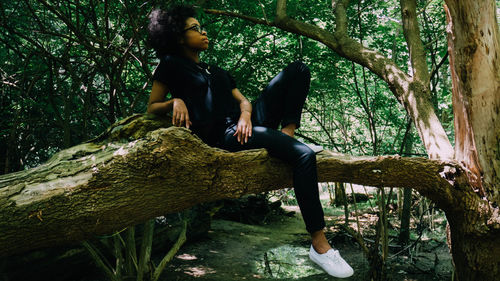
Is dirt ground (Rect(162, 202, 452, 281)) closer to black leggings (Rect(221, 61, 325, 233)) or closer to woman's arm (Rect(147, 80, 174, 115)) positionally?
black leggings (Rect(221, 61, 325, 233))

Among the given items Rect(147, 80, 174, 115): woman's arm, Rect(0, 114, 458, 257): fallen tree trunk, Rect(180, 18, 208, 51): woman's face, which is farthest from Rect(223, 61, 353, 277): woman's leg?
Rect(180, 18, 208, 51): woman's face

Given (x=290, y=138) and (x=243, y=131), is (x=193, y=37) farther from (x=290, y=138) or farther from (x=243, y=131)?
(x=290, y=138)

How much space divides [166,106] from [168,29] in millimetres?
657

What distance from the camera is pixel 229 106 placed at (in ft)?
9.02

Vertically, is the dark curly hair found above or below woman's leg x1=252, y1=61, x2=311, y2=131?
above

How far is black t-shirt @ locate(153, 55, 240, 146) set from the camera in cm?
256

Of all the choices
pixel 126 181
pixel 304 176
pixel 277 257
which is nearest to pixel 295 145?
pixel 304 176

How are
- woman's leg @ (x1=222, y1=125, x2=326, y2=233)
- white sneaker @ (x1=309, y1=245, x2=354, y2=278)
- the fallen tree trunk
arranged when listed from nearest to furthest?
the fallen tree trunk < white sneaker @ (x1=309, y1=245, x2=354, y2=278) < woman's leg @ (x1=222, y1=125, x2=326, y2=233)

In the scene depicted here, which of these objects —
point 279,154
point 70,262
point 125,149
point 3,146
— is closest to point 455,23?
point 279,154

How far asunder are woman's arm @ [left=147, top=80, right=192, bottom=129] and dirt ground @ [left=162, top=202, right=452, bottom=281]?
2.90 metres

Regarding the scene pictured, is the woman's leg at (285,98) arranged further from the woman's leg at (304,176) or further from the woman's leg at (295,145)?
the woman's leg at (304,176)

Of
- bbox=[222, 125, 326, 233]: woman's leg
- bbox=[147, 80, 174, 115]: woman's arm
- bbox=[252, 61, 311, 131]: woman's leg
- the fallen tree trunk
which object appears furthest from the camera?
bbox=[252, 61, 311, 131]: woman's leg

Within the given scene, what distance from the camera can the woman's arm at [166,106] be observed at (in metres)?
2.33

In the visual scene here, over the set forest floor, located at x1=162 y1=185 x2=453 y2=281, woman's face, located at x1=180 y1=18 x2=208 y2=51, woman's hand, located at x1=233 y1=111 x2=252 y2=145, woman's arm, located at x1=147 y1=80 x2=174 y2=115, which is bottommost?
forest floor, located at x1=162 y1=185 x2=453 y2=281
